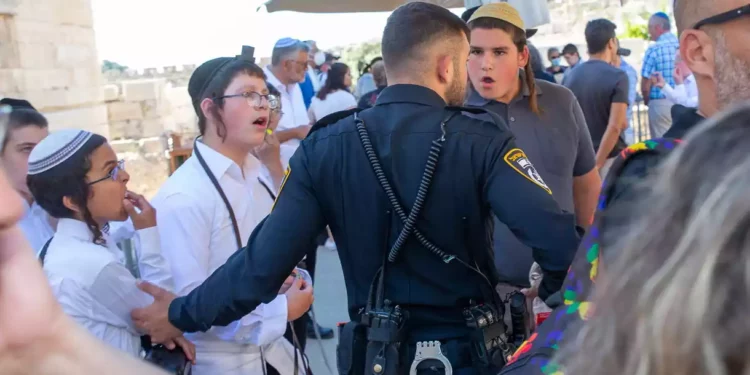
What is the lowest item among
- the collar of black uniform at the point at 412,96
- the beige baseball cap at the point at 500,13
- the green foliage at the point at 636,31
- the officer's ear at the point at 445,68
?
the collar of black uniform at the point at 412,96

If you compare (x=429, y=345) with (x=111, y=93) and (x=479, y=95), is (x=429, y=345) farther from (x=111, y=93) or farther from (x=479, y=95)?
(x=111, y=93)

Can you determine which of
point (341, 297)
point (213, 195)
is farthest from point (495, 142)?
point (341, 297)

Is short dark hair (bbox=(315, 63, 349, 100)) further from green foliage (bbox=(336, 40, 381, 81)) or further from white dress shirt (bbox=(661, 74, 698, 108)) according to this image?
green foliage (bbox=(336, 40, 381, 81))

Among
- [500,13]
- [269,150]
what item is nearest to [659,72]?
[500,13]

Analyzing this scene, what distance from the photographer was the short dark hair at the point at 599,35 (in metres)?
6.32

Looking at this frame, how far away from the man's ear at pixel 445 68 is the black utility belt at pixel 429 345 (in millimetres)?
801

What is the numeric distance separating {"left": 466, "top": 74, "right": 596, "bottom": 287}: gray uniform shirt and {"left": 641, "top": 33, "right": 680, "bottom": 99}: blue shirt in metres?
5.45

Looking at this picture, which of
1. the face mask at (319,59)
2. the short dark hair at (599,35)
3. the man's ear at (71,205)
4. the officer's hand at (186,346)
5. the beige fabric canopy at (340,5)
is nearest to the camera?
the officer's hand at (186,346)

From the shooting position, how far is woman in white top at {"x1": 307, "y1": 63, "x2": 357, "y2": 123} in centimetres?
846

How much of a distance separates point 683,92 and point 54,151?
659 cm

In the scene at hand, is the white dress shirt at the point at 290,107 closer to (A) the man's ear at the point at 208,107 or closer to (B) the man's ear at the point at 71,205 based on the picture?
(A) the man's ear at the point at 208,107

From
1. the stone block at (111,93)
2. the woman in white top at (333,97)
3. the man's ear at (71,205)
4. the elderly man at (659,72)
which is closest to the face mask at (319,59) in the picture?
the stone block at (111,93)

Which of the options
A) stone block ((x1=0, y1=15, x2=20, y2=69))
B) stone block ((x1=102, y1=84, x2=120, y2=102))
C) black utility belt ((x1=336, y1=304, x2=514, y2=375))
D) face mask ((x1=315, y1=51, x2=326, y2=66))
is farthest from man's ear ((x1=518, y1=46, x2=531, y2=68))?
stone block ((x1=102, y1=84, x2=120, y2=102))

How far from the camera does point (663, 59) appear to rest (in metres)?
8.46
